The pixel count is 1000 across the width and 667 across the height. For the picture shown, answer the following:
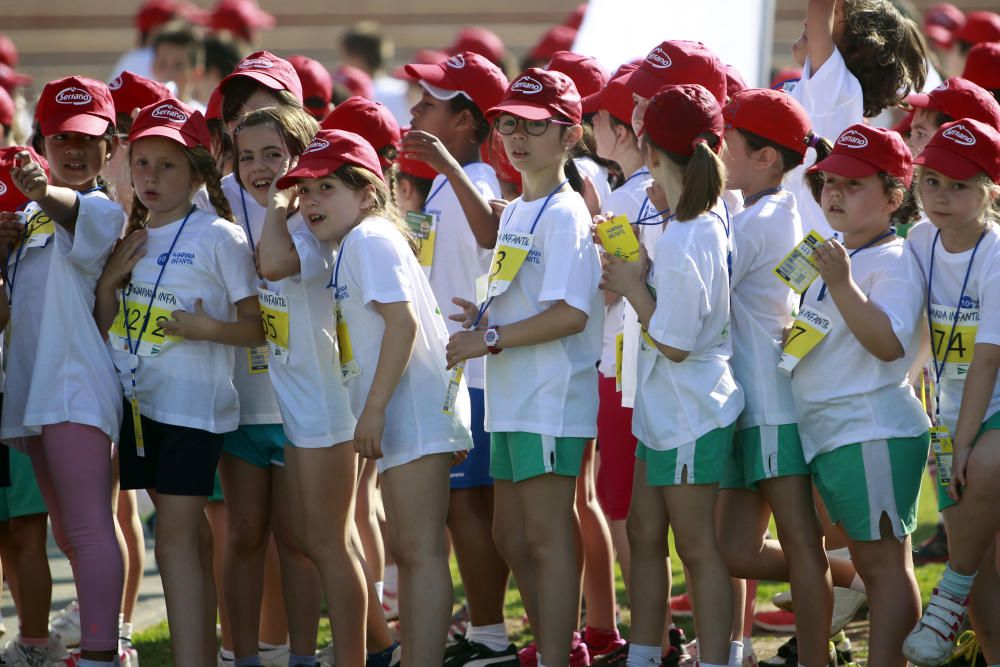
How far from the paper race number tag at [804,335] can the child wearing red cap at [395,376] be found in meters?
1.01

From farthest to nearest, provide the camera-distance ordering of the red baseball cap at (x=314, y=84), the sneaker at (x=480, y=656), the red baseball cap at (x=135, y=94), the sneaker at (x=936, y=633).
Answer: the red baseball cap at (x=314, y=84) < the red baseball cap at (x=135, y=94) < the sneaker at (x=480, y=656) < the sneaker at (x=936, y=633)

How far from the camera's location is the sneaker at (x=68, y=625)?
5645 millimetres

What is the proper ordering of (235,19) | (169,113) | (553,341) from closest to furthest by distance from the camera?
(553,341) → (169,113) → (235,19)

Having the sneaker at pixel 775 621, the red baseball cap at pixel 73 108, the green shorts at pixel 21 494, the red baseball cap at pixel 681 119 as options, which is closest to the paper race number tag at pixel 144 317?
the red baseball cap at pixel 73 108

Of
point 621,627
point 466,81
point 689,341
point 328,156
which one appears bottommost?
point 621,627

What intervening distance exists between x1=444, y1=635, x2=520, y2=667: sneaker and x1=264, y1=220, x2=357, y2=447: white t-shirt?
102 centimetres

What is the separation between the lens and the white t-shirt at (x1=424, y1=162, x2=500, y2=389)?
5.17m

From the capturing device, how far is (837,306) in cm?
411

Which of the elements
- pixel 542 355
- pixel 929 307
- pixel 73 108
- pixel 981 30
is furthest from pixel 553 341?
pixel 981 30

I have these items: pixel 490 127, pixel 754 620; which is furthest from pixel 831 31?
pixel 754 620

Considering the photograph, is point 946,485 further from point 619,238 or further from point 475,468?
point 475,468

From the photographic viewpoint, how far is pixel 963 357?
4262 mm

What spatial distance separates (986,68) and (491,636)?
2.87 metres

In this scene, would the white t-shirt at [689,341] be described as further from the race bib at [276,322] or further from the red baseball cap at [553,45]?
→ the red baseball cap at [553,45]
